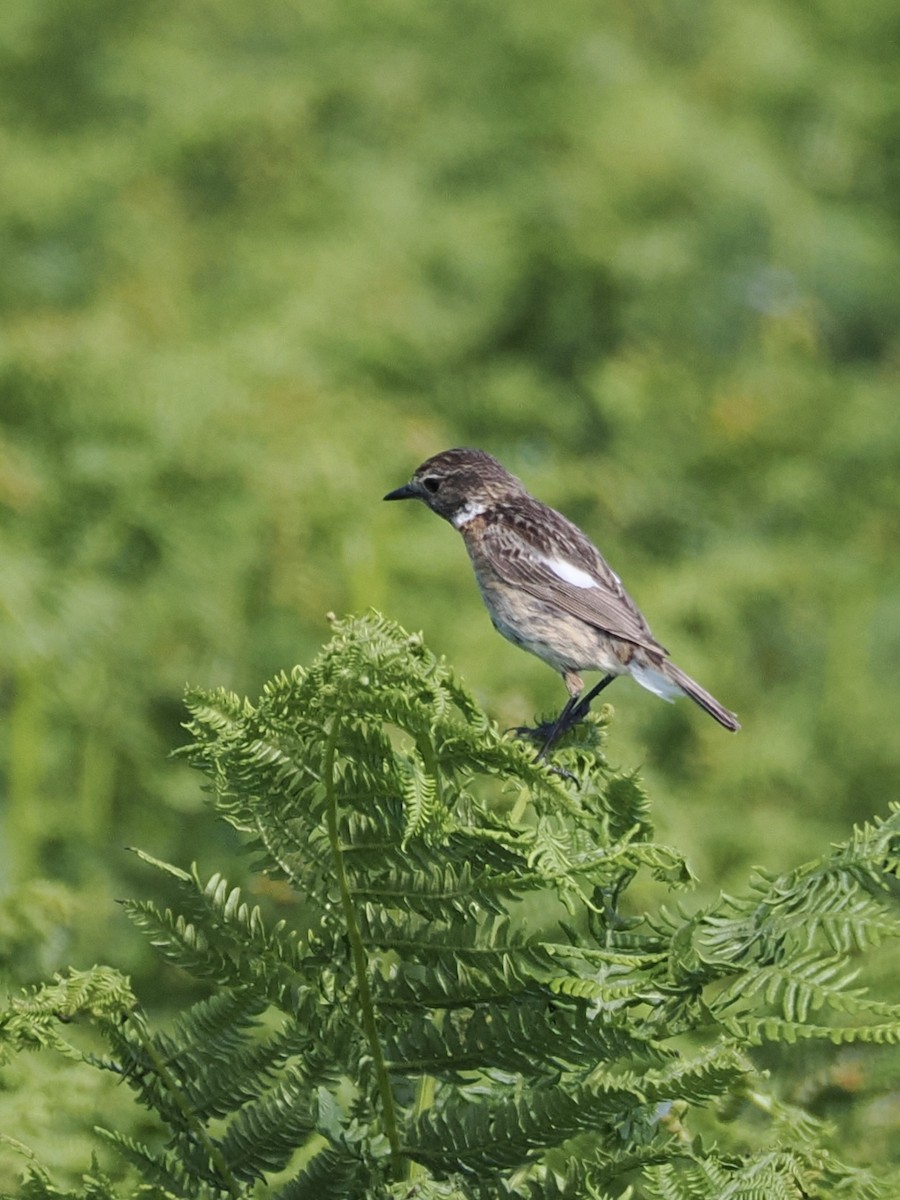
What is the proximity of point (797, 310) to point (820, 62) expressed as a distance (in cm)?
404

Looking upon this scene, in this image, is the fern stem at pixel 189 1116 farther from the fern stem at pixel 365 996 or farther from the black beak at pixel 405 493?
the black beak at pixel 405 493

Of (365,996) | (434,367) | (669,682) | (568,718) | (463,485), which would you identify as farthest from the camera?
(434,367)

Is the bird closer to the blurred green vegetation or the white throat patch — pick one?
the white throat patch

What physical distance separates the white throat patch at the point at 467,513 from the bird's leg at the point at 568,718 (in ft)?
2.49

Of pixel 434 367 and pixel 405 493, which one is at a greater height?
pixel 434 367

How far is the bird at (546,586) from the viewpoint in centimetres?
517

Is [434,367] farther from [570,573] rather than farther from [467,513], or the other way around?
[570,573]

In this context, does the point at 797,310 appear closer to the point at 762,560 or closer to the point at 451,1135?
the point at 762,560

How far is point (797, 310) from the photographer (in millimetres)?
9164

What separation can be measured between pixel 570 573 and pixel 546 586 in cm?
10

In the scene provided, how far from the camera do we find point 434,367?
Result: 28.7ft

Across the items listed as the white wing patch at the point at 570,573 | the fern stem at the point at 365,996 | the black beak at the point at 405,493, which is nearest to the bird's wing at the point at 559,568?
the white wing patch at the point at 570,573

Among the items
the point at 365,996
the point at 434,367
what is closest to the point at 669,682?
the point at 365,996

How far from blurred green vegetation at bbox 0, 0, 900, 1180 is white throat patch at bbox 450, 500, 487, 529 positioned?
1.18 ft
